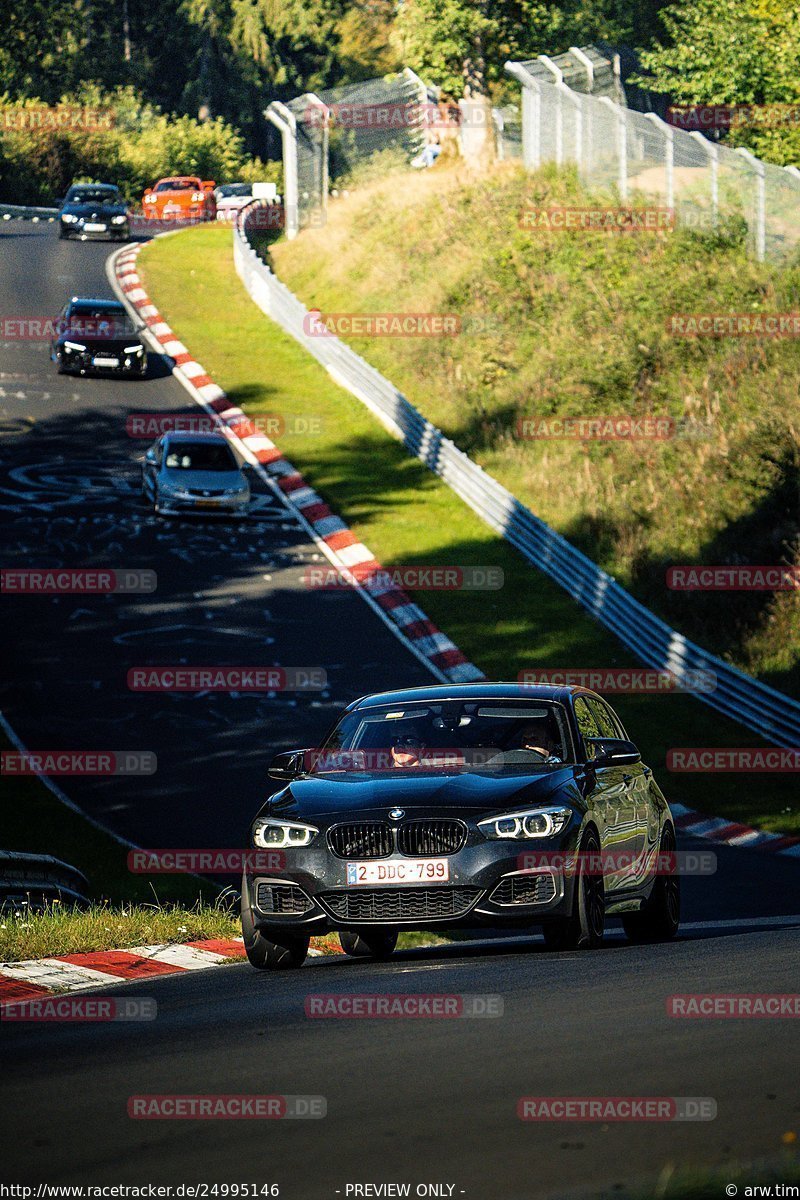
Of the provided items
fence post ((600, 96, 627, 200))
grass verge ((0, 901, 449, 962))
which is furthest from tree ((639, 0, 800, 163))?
grass verge ((0, 901, 449, 962))

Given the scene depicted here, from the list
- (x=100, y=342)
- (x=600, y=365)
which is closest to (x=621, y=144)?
(x=600, y=365)

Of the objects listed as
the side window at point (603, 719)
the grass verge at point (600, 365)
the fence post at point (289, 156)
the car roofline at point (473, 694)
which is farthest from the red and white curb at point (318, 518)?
the car roofline at point (473, 694)

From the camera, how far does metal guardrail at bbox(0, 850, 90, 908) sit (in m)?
12.5

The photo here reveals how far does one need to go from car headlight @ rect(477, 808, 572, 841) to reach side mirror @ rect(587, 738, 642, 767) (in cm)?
71

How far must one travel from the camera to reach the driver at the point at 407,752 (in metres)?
10.1

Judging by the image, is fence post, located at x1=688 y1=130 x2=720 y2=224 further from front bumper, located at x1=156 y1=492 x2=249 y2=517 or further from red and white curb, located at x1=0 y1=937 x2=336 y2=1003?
red and white curb, located at x1=0 y1=937 x2=336 y2=1003

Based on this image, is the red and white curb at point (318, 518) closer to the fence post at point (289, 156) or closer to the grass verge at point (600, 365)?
the grass verge at point (600, 365)

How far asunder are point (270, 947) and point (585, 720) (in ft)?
7.77

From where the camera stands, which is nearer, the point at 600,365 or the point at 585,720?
the point at 585,720

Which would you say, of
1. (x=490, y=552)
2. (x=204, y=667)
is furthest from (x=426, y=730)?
(x=490, y=552)

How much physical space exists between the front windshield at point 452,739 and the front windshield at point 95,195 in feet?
178

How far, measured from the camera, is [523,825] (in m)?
9.34

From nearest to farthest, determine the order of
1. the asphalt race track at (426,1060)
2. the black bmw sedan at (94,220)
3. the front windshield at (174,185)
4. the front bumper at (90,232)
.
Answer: the asphalt race track at (426,1060), the black bmw sedan at (94,220), the front bumper at (90,232), the front windshield at (174,185)

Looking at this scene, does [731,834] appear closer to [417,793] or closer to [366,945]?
[366,945]
